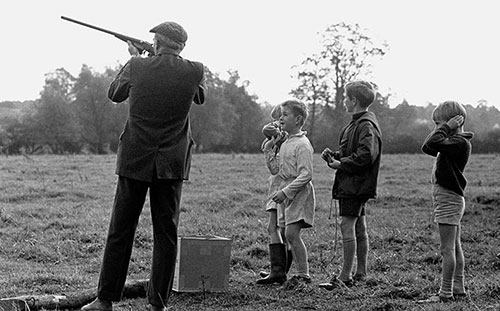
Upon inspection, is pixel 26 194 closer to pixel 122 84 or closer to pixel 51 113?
pixel 122 84

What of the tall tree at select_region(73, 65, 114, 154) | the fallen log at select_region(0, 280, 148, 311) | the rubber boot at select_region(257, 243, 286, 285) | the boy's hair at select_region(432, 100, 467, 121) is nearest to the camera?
the fallen log at select_region(0, 280, 148, 311)

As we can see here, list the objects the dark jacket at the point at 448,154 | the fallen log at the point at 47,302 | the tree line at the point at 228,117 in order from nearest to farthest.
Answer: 1. the fallen log at the point at 47,302
2. the dark jacket at the point at 448,154
3. the tree line at the point at 228,117

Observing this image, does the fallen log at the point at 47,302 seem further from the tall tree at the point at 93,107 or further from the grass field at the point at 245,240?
the tall tree at the point at 93,107

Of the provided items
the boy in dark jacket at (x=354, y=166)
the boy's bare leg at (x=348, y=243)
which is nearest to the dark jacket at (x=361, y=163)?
the boy in dark jacket at (x=354, y=166)

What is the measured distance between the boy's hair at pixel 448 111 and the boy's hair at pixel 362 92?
36.9 inches

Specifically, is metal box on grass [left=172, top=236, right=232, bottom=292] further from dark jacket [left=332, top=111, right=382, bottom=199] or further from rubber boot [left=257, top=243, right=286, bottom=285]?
dark jacket [left=332, top=111, right=382, bottom=199]

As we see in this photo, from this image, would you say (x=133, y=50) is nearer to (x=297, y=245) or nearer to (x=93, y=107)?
(x=297, y=245)

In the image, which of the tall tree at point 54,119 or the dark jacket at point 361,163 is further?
the tall tree at point 54,119

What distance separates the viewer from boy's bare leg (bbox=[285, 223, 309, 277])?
7.21 m

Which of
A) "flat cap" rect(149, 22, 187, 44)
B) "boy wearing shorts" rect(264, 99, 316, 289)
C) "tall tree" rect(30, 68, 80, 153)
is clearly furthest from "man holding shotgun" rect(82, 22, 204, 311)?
"tall tree" rect(30, 68, 80, 153)

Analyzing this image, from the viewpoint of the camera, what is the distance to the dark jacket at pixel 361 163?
23.4 ft

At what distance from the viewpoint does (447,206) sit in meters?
6.39

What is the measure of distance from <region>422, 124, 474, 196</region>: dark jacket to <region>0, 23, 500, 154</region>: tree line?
30.9m

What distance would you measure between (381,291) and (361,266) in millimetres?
830
